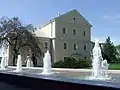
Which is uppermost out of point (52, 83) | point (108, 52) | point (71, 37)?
point (71, 37)

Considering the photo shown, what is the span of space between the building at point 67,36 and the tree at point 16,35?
481 cm

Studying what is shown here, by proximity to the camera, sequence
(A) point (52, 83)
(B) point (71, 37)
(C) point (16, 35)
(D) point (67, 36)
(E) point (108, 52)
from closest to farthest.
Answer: (A) point (52, 83) < (C) point (16, 35) < (D) point (67, 36) < (B) point (71, 37) < (E) point (108, 52)

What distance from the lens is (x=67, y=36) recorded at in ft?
160

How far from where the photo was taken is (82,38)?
50.5 meters

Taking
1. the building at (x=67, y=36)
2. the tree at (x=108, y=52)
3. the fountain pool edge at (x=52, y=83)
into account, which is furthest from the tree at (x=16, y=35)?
the fountain pool edge at (x=52, y=83)

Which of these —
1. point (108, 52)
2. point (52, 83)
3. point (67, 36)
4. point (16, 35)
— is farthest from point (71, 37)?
point (52, 83)

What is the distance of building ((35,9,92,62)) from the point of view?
47469 mm

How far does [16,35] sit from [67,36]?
37.3 ft

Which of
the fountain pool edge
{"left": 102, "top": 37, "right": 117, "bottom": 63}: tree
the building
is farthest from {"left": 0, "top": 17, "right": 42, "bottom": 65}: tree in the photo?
the fountain pool edge

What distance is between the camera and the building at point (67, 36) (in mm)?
47469

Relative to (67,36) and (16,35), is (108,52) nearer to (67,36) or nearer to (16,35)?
(67,36)

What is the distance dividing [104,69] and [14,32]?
30250 mm

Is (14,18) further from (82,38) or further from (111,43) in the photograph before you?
(111,43)

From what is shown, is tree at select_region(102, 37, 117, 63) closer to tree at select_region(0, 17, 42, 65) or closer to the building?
the building
